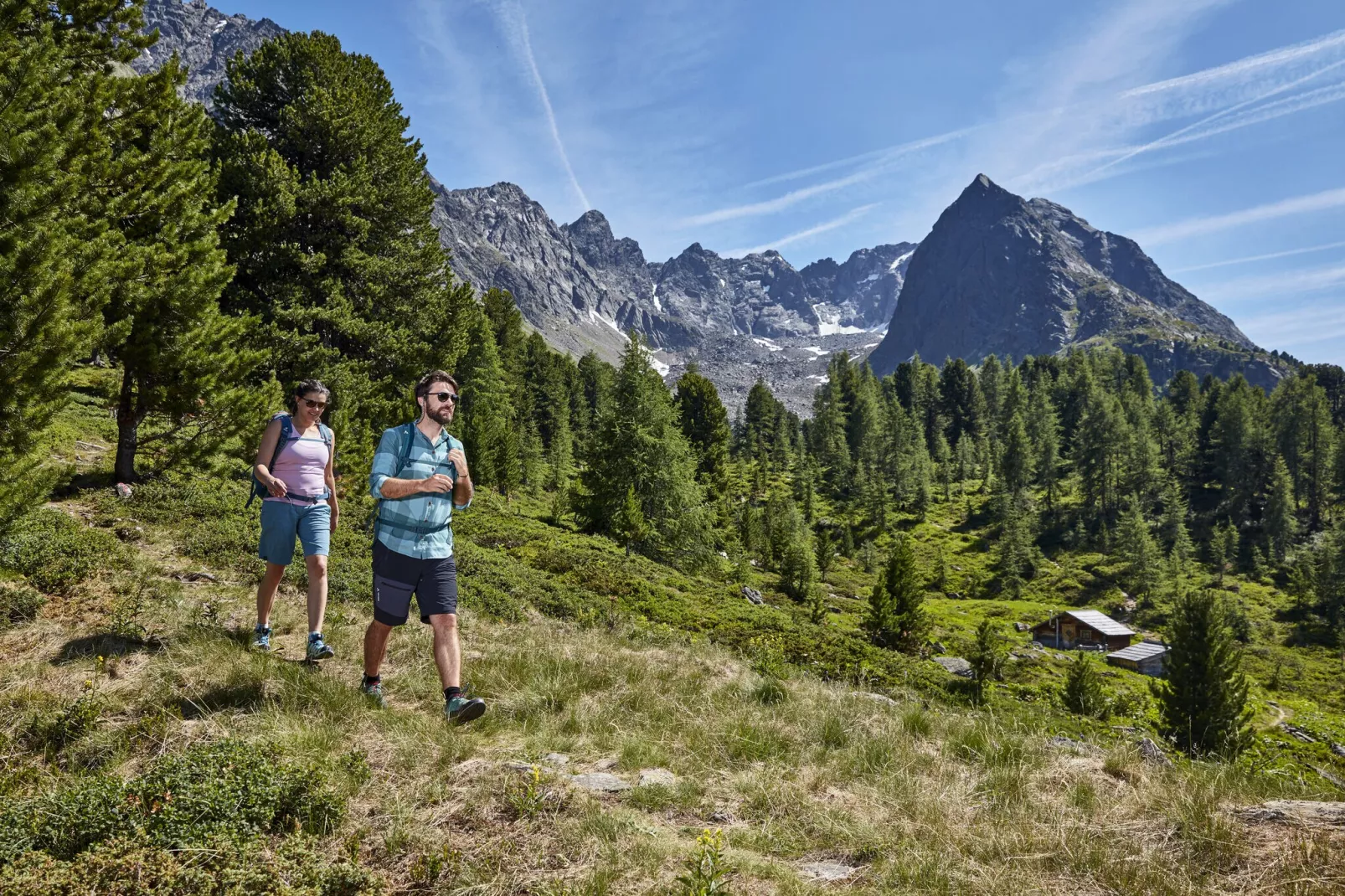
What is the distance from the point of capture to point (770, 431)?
346 ft

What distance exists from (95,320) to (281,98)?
48.3ft

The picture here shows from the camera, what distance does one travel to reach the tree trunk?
35.9 ft

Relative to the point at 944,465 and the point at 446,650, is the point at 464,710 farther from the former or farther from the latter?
the point at 944,465

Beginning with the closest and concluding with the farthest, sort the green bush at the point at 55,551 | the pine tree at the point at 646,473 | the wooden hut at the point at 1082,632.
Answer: the green bush at the point at 55,551, the pine tree at the point at 646,473, the wooden hut at the point at 1082,632

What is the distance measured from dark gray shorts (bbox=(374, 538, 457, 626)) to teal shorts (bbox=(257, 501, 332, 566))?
1.39 meters

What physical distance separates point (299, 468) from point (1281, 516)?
10189 centimetres

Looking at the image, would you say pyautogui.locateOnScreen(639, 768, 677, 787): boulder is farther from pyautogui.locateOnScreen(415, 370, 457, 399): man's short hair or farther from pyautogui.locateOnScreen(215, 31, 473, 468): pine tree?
pyautogui.locateOnScreen(215, 31, 473, 468): pine tree

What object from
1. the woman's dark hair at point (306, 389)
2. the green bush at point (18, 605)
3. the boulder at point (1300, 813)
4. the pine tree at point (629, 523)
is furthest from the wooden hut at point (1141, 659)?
the green bush at point (18, 605)

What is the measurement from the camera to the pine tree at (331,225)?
15.9m

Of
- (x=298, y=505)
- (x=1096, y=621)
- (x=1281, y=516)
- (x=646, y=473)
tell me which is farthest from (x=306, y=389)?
(x=1281, y=516)

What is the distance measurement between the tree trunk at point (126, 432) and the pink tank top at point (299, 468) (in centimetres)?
740

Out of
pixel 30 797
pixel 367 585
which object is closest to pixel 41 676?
pixel 30 797

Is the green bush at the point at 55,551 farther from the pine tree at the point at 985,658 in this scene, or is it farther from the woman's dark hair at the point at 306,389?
the pine tree at the point at 985,658

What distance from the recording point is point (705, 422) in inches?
2072
